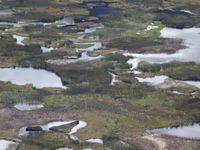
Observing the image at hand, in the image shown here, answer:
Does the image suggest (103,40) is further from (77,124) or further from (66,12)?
(77,124)

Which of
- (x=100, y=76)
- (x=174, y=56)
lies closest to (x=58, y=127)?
(x=100, y=76)

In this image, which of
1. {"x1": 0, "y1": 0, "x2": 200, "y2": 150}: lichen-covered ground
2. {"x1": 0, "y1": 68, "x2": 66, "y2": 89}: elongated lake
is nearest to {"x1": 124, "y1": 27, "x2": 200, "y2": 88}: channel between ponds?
{"x1": 0, "y1": 0, "x2": 200, "y2": 150}: lichen-covered ground

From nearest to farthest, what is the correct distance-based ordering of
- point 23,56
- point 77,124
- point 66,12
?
point 77,124
point 23,56
point 66,12

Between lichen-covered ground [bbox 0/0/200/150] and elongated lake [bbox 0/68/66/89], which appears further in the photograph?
elongated lake [bbox 0/68/66/89]

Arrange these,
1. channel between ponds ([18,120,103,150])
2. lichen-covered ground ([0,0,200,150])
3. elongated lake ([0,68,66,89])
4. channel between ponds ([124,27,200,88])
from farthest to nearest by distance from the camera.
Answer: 1. channel between ponds ([124,27,200,88])
2. elongated lake ([0,68,66,89])
3. lichen-covered ground ([0,0,200,150])
4. channel between ponds ([18,120,103,150])

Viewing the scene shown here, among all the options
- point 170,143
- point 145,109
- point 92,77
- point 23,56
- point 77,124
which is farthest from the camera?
point 23,56

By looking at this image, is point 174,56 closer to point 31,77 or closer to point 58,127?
point 31,77

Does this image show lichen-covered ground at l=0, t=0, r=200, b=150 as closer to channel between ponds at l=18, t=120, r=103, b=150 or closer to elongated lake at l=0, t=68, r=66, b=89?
channel between ponds at l=18, t=120, r=103, b=150

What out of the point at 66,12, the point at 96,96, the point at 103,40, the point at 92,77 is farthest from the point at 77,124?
the point at 66,12

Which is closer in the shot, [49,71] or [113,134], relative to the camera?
[113,134]
